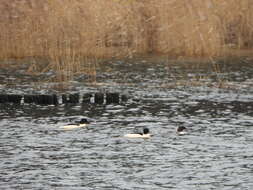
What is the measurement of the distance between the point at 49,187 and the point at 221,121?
739cm

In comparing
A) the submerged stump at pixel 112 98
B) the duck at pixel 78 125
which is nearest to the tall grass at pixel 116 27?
the submerged stump at pixel 112 98

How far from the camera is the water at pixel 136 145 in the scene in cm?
1502

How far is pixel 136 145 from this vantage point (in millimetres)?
18094

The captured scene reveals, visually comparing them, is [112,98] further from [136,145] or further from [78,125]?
[136,145]

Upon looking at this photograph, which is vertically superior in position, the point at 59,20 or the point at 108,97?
Result: the point at 59,20

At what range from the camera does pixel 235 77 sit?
28391mm

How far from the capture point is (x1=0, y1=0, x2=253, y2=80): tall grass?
31.5 m

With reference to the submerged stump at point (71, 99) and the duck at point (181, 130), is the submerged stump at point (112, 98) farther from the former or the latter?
the duck at point (181, 130)

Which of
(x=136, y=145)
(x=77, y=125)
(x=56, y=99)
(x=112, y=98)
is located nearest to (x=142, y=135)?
(x=136, y=145)

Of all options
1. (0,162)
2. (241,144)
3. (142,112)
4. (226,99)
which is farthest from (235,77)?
(0,162)

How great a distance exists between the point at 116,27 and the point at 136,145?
1605 centimetres

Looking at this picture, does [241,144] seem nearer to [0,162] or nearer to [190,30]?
[0,162]

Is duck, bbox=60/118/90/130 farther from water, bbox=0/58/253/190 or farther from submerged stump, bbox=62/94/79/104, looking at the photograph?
submerged stump, bbox=62/94/79/104

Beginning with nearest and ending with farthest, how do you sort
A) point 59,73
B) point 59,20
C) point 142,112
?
1. point 142,112
2. point 59,73
3. point 59,20
